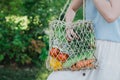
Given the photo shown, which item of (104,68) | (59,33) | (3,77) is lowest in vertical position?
(3,77)

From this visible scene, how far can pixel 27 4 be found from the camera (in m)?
7.60

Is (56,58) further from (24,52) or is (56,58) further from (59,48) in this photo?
(24,52)

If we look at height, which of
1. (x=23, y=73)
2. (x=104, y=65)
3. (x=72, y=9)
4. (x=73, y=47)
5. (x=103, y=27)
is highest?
(x=72, y=9)

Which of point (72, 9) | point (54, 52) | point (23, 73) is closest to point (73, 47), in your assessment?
point (54, 52)

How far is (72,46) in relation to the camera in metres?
3.35

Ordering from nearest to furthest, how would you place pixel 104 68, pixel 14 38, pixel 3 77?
pixel 104 68
pixel 3 77
pixel 14 38

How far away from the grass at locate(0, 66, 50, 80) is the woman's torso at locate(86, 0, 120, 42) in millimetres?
3601

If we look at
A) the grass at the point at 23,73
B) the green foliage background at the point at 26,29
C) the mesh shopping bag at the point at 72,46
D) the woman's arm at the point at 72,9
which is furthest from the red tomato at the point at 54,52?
the green foliage background at the point at 26,29

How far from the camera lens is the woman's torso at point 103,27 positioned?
3.31 metres

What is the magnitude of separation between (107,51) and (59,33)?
333 mm

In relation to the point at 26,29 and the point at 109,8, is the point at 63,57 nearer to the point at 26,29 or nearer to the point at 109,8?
the point at 109,8

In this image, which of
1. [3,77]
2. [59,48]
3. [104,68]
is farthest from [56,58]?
[3,77]

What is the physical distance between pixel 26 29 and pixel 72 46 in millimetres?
4395

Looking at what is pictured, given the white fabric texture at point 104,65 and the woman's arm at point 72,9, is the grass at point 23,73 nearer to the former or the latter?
the woman's arm at point 72,9
